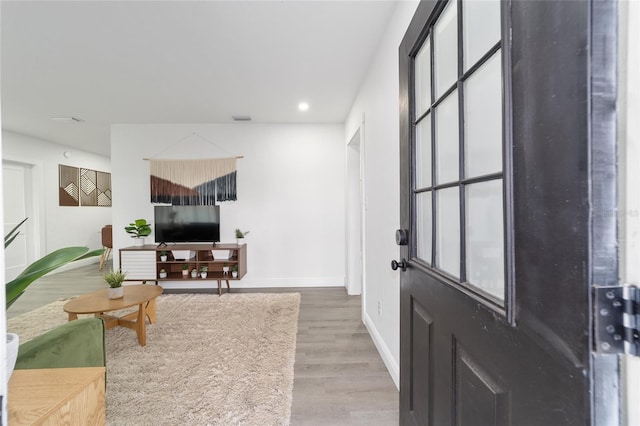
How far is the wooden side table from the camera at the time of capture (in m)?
0.75

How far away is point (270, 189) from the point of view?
4172 mm

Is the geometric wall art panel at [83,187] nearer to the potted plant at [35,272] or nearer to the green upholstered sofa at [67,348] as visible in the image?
the green upholstered sofa at [67,348]

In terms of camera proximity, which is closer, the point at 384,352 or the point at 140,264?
the point at 384,352

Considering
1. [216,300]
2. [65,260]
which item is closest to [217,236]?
[216,300]

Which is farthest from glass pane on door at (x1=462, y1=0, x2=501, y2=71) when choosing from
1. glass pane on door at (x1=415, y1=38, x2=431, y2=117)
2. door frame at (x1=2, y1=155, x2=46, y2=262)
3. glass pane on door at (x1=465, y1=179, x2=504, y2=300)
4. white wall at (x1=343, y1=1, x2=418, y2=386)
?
door frame at (x1=2, y1=155, x2=46, y2=262)

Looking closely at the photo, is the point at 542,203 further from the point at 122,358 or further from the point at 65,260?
the point at 122,358

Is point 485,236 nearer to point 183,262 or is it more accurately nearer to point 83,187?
point 183,262

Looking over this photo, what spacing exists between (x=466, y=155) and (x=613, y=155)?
0.42 metres

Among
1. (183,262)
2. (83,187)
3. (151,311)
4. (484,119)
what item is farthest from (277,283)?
(83,187)

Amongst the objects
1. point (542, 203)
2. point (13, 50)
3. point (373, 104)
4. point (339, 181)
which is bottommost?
point (542, 203)

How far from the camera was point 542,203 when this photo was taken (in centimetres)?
48

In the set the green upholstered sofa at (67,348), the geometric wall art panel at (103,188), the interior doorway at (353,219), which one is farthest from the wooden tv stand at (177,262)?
the geometric wall art panel at (103,188)

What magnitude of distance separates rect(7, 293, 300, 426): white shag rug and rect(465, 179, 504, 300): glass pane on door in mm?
1406

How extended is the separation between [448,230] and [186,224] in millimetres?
3796
